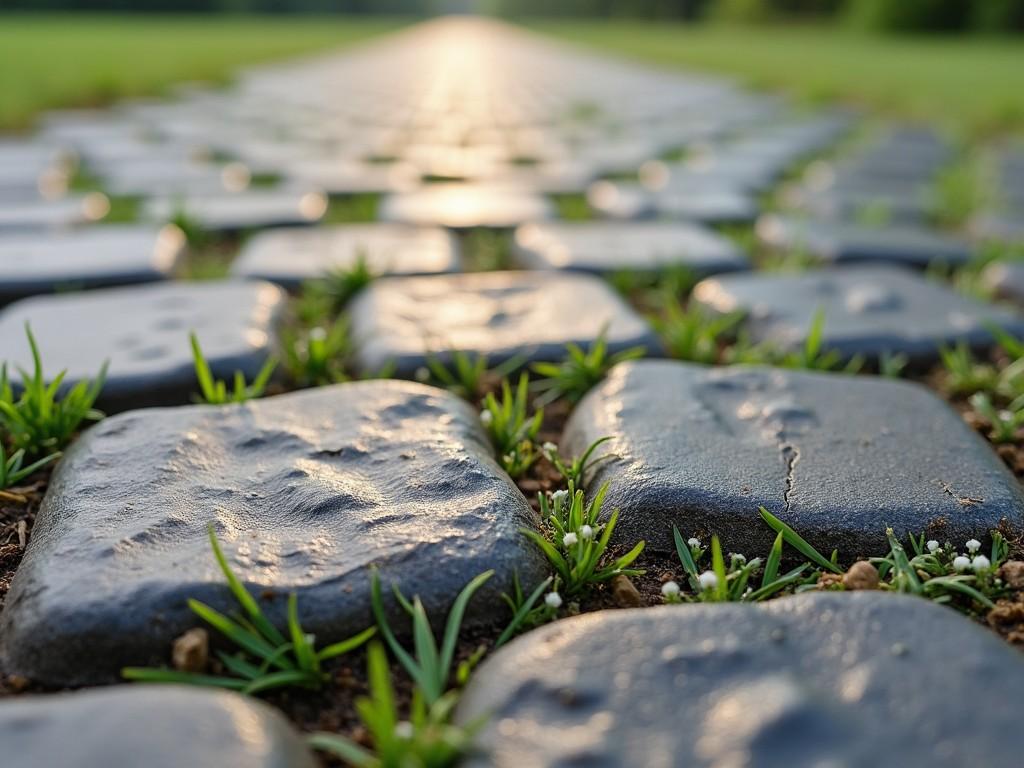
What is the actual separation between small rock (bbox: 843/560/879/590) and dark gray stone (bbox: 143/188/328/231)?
1927 mm

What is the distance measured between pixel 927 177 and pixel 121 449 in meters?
3.18

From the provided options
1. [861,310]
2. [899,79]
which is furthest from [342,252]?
[899,79]

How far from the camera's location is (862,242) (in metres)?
2.30

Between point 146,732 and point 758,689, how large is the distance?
0.46 m

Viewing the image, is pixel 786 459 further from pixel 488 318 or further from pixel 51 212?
pixel 51 212

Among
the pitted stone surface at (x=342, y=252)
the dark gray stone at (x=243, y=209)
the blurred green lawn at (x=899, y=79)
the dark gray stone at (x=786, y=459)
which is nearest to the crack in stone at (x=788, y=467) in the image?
the dark gray stone at (x=786, y=459)

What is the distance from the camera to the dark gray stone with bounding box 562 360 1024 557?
1055mm

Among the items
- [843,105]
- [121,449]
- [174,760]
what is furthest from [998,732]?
[843,105]

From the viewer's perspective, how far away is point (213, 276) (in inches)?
81.1

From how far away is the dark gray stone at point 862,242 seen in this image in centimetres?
224

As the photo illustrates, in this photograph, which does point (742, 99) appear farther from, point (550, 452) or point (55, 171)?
point (550, 452)

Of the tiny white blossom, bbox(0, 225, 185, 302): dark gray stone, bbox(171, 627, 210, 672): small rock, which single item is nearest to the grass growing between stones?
bbox(171, 627, 210, 672): small rock

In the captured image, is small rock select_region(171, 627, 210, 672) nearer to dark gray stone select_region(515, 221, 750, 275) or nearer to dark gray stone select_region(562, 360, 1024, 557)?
dark gray stone select_region(562, 360, 1024, 557)

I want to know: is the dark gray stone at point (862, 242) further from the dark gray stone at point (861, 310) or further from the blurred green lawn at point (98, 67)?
the blurred green lawn at point (98, 67)
